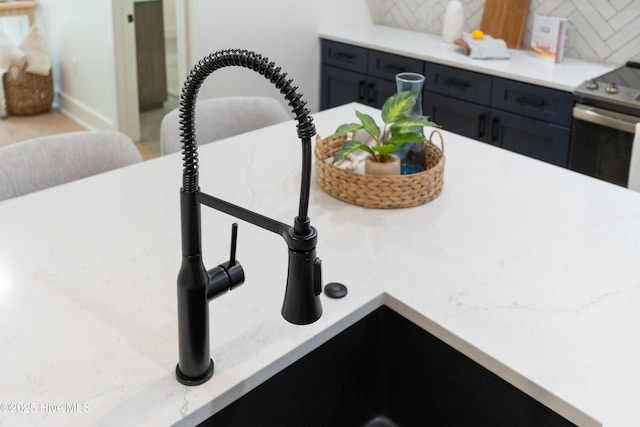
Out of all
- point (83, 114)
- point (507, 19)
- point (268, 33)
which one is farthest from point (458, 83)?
point (83, 114)

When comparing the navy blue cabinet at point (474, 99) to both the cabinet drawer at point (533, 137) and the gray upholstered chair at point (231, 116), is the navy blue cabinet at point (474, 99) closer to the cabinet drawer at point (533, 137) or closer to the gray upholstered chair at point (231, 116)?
the cabinet drawer at point (533, 137)

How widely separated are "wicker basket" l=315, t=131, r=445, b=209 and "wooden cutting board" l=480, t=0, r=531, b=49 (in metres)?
2.20

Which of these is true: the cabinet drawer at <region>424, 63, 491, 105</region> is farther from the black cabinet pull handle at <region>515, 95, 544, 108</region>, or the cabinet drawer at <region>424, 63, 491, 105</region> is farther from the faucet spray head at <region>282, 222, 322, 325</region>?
the faucet spray head at <region>282, 222, 322, 325</region>

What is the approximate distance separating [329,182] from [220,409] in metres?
0.76

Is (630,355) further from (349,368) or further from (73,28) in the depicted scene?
(73,28)

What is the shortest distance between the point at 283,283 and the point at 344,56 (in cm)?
282

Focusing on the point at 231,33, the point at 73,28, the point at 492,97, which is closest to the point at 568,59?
the point at 492,97

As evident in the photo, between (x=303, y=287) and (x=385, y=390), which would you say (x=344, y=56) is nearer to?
(x=385, y=390)

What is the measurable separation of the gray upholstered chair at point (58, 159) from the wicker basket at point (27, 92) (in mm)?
3393

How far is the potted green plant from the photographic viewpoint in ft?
5.28

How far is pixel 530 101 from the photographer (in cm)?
308

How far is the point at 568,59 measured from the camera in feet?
11.3

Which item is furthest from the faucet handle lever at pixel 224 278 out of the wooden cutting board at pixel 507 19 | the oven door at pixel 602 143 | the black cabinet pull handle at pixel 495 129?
the wooden cutting board at pixel 507 19

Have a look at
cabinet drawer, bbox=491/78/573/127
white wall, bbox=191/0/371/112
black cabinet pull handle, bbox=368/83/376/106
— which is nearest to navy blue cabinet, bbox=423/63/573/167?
cabinet drawer, bbox=491/78/573/127
